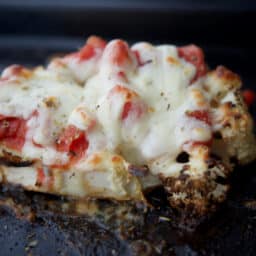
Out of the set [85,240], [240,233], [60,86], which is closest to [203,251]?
[240,233]

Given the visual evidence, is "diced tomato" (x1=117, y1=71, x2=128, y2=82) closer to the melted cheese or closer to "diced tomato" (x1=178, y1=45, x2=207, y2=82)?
the melted cheese

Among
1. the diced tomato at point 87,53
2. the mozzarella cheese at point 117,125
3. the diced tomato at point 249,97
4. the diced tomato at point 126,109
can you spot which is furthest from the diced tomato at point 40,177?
the diced tomato at point 249,97

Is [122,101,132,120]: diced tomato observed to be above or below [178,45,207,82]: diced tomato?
below

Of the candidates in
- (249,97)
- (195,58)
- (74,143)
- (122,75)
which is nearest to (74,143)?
(74,143)

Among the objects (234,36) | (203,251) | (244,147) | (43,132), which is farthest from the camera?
(234,36)

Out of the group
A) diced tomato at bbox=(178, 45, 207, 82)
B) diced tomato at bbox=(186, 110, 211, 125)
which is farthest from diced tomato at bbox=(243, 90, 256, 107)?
diced tomato at bbox=(186, 110, 211, 125)

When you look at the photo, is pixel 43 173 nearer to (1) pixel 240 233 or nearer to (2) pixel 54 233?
(2) pixel 54 233

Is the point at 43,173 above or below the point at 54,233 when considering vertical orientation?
above
